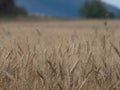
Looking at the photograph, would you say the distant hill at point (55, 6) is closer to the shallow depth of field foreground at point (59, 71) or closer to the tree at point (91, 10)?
the tree at point (91, 10)

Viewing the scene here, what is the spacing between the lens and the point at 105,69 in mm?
2463

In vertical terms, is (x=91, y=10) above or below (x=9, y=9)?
below

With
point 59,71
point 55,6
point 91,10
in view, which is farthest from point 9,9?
point 55,6

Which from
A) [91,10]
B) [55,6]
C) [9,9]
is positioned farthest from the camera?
[55,6]

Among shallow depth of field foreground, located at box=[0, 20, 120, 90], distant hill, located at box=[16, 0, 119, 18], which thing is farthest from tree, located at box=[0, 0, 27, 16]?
distant hill, located at box=[16, 0, 119, 18]

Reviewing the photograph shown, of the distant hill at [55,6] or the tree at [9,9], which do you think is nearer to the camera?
the tree at [9,9]

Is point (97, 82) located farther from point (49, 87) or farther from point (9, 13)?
point (9, 13)

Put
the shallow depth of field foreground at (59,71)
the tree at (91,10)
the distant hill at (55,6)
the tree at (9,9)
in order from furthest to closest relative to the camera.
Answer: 1. the distant hill at (55,6)
2. the tree at (91,10)
3. the tree at (9,9)
4. the shallow depth of field foreground at (59,71)

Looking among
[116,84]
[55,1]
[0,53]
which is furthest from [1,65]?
[55,1]

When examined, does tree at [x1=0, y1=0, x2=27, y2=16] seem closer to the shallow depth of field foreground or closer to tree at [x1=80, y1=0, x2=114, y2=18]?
tree at [x1=80, y1=0, x2=114, y2=18]

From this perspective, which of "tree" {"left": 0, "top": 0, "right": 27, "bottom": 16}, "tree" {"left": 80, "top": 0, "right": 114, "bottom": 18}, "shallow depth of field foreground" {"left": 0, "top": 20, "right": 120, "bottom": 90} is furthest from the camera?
"tree" {"left": 80, "top": 0, "right": 114, "bottom": 18}

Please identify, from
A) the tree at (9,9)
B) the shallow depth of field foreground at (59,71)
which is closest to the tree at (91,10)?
the tree at (9,9)

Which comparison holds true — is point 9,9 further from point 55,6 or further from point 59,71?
point 55,6

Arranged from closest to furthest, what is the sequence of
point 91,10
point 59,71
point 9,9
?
point 59,71
point 9,9
point 91,10
